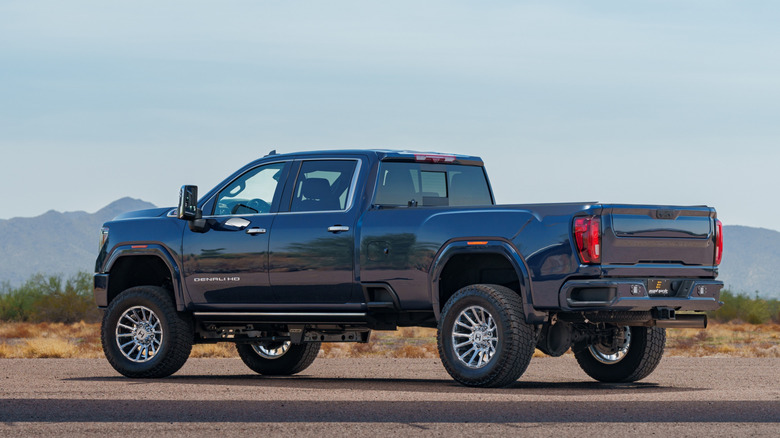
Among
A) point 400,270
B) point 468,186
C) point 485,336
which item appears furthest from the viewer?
point 468,186

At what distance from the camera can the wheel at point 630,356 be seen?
14438 millimetres

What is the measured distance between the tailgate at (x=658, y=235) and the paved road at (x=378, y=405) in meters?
1.37

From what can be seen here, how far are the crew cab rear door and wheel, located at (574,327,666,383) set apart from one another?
→ 9.83ft

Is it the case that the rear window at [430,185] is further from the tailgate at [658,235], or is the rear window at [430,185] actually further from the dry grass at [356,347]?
the dry grass at [356,347]

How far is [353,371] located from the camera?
58.5 feet

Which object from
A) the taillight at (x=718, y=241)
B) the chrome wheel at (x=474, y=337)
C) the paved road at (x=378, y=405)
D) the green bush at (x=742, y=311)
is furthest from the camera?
the green bush at (x=742, y=311)

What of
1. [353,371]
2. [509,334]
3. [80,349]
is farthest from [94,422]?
[80,349]

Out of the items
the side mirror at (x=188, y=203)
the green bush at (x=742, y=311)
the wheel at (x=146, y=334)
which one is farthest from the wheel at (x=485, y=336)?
the green bush at (x=742, y=311)

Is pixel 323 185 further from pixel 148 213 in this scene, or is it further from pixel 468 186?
pixel 148 213

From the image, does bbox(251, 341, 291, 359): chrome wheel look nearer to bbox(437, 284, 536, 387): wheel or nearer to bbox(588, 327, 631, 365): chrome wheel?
bbox(437, 284, 536, 387): wheel

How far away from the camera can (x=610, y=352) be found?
1467 cm

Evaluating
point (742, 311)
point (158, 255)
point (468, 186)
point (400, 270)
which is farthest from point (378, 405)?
point (742, 311)

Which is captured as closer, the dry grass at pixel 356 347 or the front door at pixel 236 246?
the front door at pixel 236 246

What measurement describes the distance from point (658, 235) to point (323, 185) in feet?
12.6
